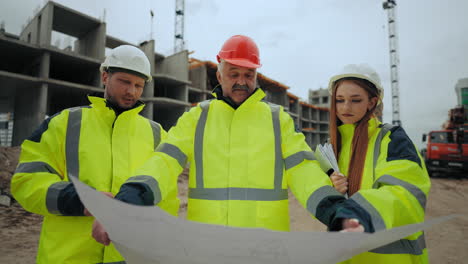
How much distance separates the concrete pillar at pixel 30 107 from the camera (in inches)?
730

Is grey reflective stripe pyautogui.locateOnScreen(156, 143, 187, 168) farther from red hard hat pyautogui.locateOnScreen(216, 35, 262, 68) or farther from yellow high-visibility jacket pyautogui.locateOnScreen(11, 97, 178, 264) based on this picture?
red hard hat pyautogui.locateOnScreen(216, 35, 262, 68)

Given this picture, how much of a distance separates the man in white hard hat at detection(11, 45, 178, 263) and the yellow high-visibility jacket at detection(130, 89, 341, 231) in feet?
1.02

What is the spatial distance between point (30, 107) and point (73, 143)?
2401 centimetres

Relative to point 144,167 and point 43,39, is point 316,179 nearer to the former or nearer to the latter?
point 144,167

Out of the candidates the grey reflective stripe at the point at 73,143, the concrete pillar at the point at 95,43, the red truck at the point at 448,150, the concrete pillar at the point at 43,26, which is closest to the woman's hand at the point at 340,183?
the grey reflective stripe at the point at 73,143

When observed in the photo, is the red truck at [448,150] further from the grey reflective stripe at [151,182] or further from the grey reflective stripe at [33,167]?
Result: the grey reflective stripe at [33,167]

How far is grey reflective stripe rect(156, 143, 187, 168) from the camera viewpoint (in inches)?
56.9

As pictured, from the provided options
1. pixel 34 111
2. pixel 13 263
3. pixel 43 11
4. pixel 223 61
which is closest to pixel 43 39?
pixel 43 11

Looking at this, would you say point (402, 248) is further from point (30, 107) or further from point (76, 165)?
point (30, 107)

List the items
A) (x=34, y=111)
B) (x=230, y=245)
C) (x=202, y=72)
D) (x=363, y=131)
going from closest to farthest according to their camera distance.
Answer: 1. (x=230, y=245)
2. (x=363, y=131)
3. (x=34, y=111)
4. (x=202, y=72)

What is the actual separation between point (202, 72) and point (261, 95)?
29.7 meters

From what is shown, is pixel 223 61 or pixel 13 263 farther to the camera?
pixel 13 263

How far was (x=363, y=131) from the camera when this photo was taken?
163 cm

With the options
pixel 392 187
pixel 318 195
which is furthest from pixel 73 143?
pixel 392 187
